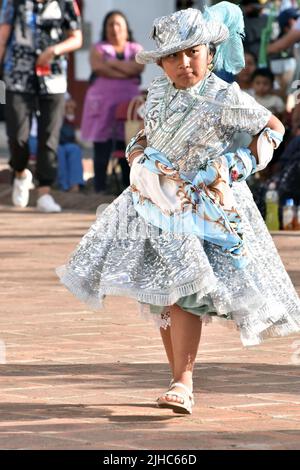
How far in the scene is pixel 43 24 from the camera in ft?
45.7

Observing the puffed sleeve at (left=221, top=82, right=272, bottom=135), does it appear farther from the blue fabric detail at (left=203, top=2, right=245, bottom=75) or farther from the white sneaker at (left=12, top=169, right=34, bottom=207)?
the white sneaker at (left=12, top=169, right=34, bottom=207)

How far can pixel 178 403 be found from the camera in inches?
238

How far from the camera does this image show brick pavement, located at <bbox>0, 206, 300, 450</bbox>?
5625 mm

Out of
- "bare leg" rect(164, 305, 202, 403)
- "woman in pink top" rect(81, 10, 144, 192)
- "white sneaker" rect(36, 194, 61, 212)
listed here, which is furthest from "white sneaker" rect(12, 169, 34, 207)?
"bare leg" rect(164, 305, 202, 403)

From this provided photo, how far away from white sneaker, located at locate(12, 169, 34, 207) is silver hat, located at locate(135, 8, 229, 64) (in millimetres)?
8193

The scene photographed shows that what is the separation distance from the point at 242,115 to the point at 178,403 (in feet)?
3.78

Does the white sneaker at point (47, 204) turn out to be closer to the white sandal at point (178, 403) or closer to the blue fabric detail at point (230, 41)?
the blue fabric detail at point (230, 41)

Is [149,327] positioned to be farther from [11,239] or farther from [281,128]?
[11,239]

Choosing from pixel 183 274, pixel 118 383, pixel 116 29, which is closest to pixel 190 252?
pixel 183 274

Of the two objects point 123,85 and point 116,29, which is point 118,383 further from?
point 123,85

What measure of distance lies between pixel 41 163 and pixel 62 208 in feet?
2.51
